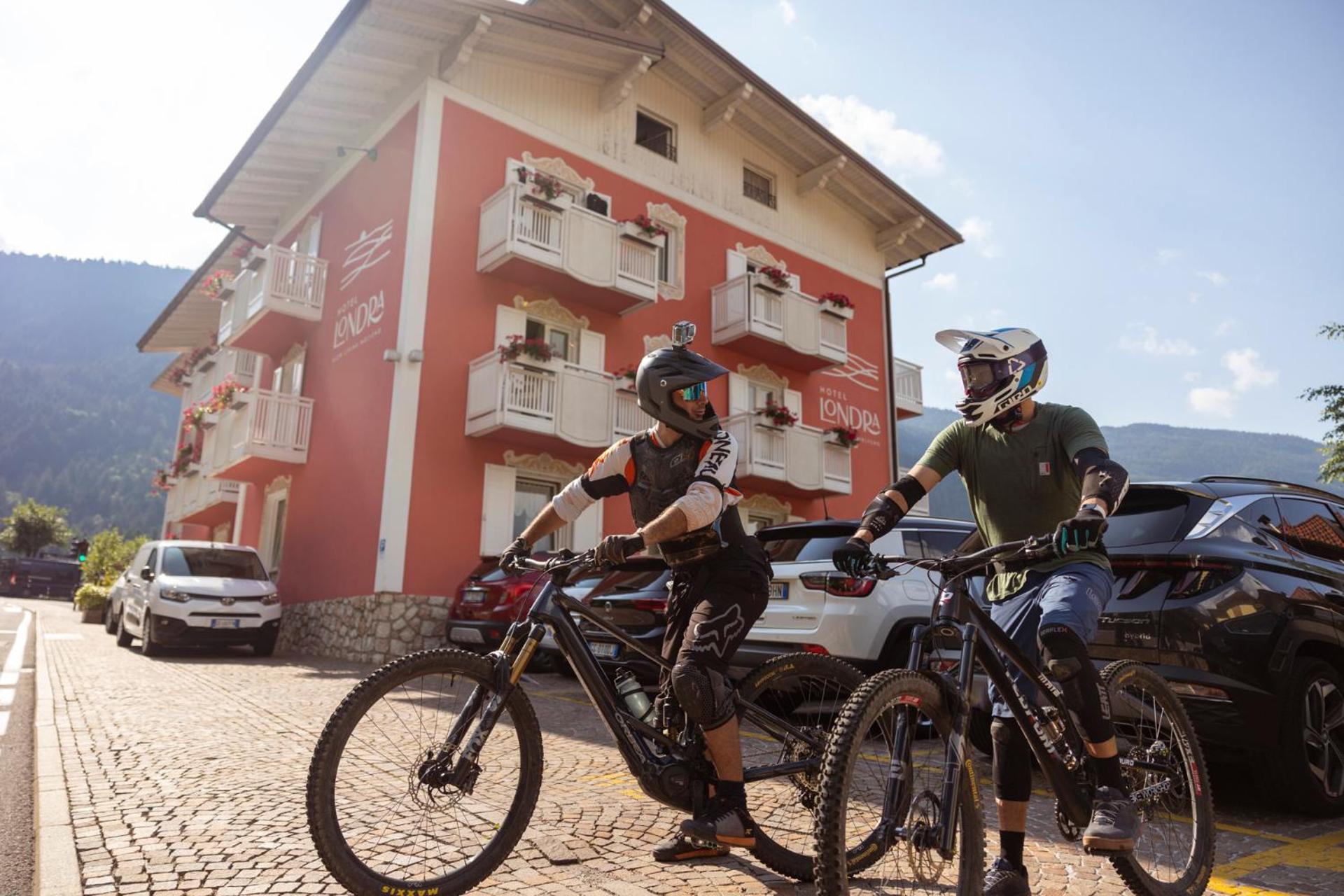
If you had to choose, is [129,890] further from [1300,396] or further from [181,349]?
[181,349]

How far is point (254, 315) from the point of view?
1833cm

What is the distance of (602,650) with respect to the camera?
3467 mm

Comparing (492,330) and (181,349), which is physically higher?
(181,349)

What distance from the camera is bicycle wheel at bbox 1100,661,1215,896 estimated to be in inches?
129

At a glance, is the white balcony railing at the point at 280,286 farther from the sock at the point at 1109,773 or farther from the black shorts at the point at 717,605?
the sock at the point at 1109,773

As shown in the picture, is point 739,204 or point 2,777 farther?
point 739,204

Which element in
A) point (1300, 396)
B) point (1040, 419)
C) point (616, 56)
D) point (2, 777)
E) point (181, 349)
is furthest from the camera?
point (181, 349)

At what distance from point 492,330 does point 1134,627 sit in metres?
13.3

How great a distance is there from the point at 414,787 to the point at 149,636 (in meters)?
12.4

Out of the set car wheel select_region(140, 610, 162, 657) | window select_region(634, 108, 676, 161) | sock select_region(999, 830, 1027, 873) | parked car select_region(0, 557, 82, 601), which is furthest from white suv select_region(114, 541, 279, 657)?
parked car select_region(0, 557, 82, 601)

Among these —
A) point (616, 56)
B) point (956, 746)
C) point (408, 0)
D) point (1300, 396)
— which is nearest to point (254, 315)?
point (408, 0)

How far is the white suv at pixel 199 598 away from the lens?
Result: 13.4 m

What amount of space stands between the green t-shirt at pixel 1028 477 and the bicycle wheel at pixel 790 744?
731 millimetres

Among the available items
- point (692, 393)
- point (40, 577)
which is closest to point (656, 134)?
point (692, 393)
